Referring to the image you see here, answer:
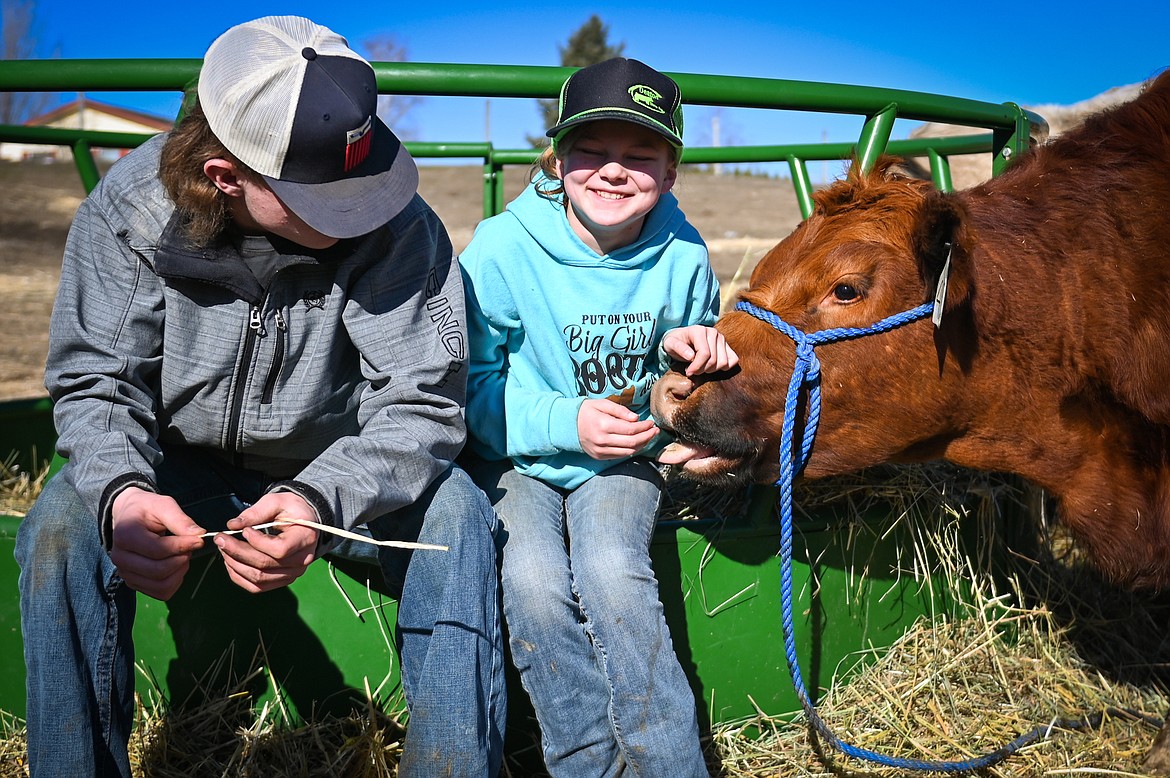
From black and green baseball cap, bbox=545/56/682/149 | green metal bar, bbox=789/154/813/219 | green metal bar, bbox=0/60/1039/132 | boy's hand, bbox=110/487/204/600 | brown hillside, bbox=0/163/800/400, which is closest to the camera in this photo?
boy's hand, bbox=110/487/204/600

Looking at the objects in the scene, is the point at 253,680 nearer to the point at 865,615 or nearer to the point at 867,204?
the point at 865,615

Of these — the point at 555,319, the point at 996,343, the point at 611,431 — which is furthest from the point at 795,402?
the point at 555,319

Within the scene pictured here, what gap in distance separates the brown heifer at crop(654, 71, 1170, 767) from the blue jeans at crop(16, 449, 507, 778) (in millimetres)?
641

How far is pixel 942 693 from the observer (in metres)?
3.14

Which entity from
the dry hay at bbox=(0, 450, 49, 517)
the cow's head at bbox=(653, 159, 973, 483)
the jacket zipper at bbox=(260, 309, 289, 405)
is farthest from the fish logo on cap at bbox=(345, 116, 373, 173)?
the dry hay at bbox=(0, 450, 49, 517)

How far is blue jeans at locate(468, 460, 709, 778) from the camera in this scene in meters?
2.30

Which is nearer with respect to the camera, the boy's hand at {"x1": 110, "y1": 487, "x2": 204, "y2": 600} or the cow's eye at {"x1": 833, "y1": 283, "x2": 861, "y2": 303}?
the boy's hand at {"x1": 110, "y1": 487, "x2": 204, "y2": 600}

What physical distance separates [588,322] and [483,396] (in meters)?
0.37

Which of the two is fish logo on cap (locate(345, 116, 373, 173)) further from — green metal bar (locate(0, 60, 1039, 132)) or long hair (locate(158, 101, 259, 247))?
green metal bar (locate(0, 60, 1039, 132))

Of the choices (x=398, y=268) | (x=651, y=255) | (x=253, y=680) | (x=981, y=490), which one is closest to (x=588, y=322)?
(x=651, y=255)

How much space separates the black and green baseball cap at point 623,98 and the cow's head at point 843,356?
0.52 m

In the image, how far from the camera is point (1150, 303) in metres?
2.58

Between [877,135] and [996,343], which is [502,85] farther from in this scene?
[996,343]

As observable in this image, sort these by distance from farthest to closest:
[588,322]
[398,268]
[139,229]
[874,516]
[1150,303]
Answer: [874,516], [588,322], [1150,303], [398,268], [139,229]
